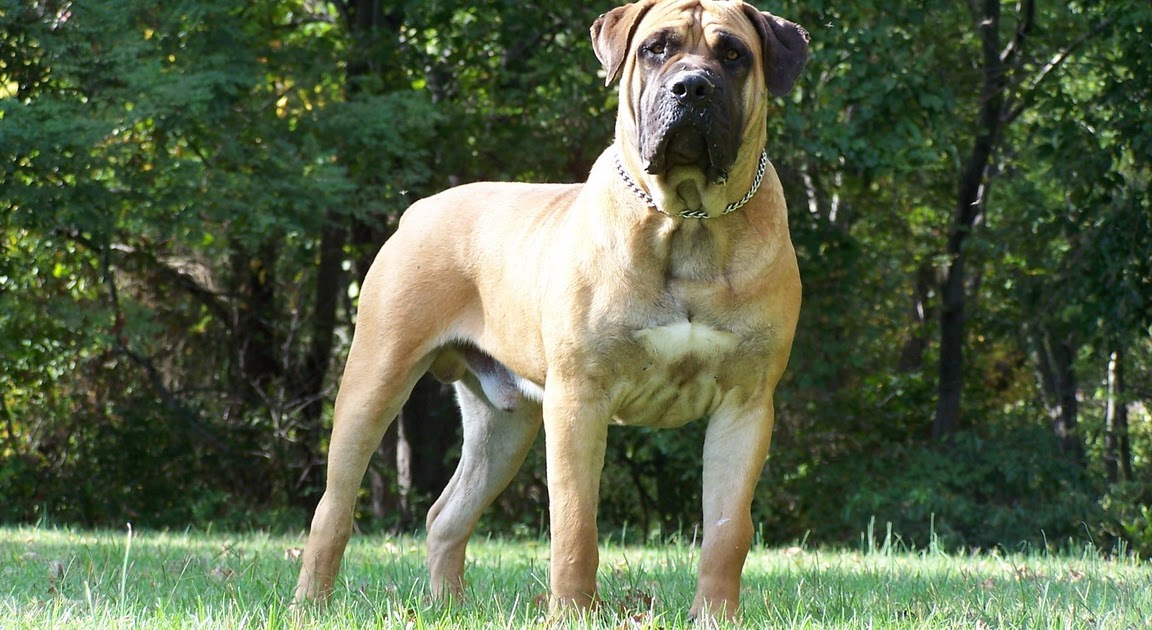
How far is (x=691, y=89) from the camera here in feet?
12.4

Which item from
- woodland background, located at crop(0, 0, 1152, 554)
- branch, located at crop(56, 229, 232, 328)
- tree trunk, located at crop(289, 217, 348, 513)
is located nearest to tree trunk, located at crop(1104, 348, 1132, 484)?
woodland background, located at crop(0, 0, 1152, 554)

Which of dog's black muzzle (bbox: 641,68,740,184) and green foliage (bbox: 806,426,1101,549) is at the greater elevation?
dog's black muzzle (bbox: 641,68,740,184)

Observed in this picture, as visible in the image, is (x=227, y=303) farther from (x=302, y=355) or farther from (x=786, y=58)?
(x=786, y=58)

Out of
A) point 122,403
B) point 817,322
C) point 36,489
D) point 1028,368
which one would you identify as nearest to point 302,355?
point 122,403

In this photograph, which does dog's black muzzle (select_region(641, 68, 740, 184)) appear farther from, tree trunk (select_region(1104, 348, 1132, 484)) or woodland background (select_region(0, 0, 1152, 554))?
tree trunk (select_region(1104, 348, 1132, 484))

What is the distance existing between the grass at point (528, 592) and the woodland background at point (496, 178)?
387 cm

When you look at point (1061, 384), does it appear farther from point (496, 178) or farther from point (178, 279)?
point (178, 279)

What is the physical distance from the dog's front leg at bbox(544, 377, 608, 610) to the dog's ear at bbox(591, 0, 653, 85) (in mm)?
1020

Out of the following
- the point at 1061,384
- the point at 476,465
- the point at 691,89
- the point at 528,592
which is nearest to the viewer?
the point at 691,89

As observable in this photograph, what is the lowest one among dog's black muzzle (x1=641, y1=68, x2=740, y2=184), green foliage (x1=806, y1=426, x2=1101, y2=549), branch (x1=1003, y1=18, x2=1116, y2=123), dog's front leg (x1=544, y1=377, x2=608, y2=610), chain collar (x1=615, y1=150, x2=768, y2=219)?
green foliage (x1=806, y1=426, x2=1101, y2=549)

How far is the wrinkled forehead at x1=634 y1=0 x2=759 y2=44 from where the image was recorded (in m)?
3.98

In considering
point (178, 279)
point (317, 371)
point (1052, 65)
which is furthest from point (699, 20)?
point (317, 371)

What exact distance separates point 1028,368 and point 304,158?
866cm

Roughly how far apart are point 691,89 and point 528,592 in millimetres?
1898
